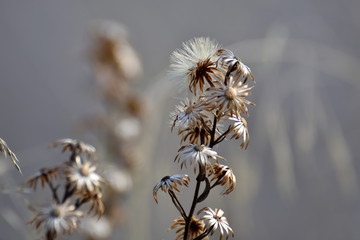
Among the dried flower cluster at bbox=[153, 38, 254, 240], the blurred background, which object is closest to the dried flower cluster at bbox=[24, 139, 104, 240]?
the dried flower cluster at bbox=[153, 38, 254, 240]

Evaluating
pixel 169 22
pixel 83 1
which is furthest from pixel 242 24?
pixel 83 1

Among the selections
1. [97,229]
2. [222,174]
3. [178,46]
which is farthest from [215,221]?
[178,46]

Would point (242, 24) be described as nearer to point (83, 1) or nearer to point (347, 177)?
point (83, 1)

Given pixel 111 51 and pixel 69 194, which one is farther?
pixel 111 51

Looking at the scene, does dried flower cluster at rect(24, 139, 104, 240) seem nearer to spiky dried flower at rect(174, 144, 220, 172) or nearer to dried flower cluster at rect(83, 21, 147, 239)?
spiky dried flower at rect(174, 144, 220, 172)

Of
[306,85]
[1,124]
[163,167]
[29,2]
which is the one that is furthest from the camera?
[29,2]

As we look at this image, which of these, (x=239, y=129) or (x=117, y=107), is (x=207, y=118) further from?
(x=117, y=107)
